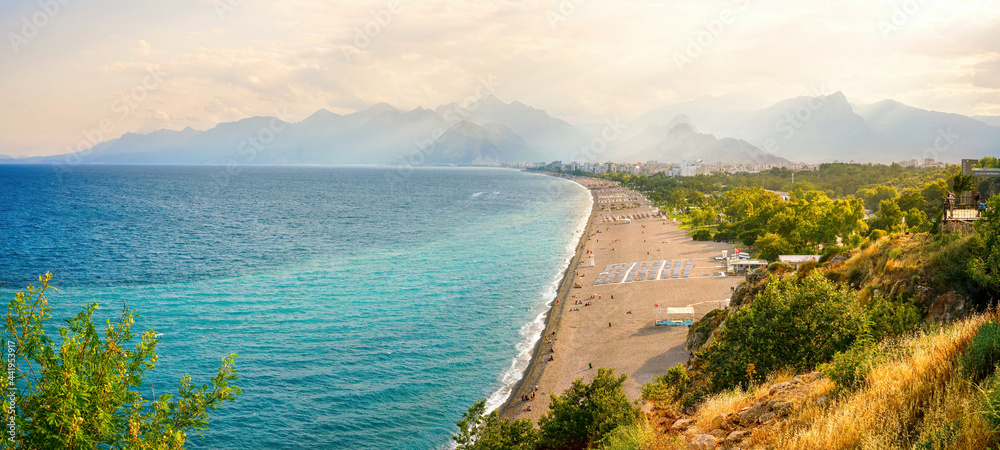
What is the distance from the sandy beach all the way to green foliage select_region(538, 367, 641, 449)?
10222 mm

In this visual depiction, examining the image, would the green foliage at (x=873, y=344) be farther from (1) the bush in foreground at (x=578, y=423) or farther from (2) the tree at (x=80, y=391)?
(2) the tree at (x=80, y=391)

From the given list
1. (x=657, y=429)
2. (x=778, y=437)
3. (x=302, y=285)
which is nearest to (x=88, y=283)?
(x=302, y=285)

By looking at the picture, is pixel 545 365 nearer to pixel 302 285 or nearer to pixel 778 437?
pixel 778 437

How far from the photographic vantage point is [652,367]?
3150cm

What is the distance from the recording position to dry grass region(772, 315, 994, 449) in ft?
22.6

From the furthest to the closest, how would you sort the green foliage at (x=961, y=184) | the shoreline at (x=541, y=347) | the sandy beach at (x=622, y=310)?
1. the sandy beach at (x=622, y=310)
2. the shoreline at (x=541, y=347)
3. the green foliage at (x=961, y=184)

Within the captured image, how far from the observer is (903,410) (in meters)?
7.59

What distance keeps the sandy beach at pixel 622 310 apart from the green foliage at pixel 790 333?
41.1 feet

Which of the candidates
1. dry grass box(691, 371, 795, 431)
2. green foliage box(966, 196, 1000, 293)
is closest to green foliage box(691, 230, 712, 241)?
green foliage box(966, 196, 1000, 293)

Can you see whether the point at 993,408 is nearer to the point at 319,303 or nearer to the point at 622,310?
the point at 622,310

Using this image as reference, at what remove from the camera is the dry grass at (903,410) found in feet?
22.6

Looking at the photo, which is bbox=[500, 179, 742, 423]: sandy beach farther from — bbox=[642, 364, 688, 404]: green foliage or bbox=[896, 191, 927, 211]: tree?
bbox=[896, 191, 927, 211]: tree

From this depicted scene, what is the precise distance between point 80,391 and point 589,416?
1289 centimetres

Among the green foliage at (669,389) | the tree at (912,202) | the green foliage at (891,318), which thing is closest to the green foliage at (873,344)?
the green foliage at (891,318)
